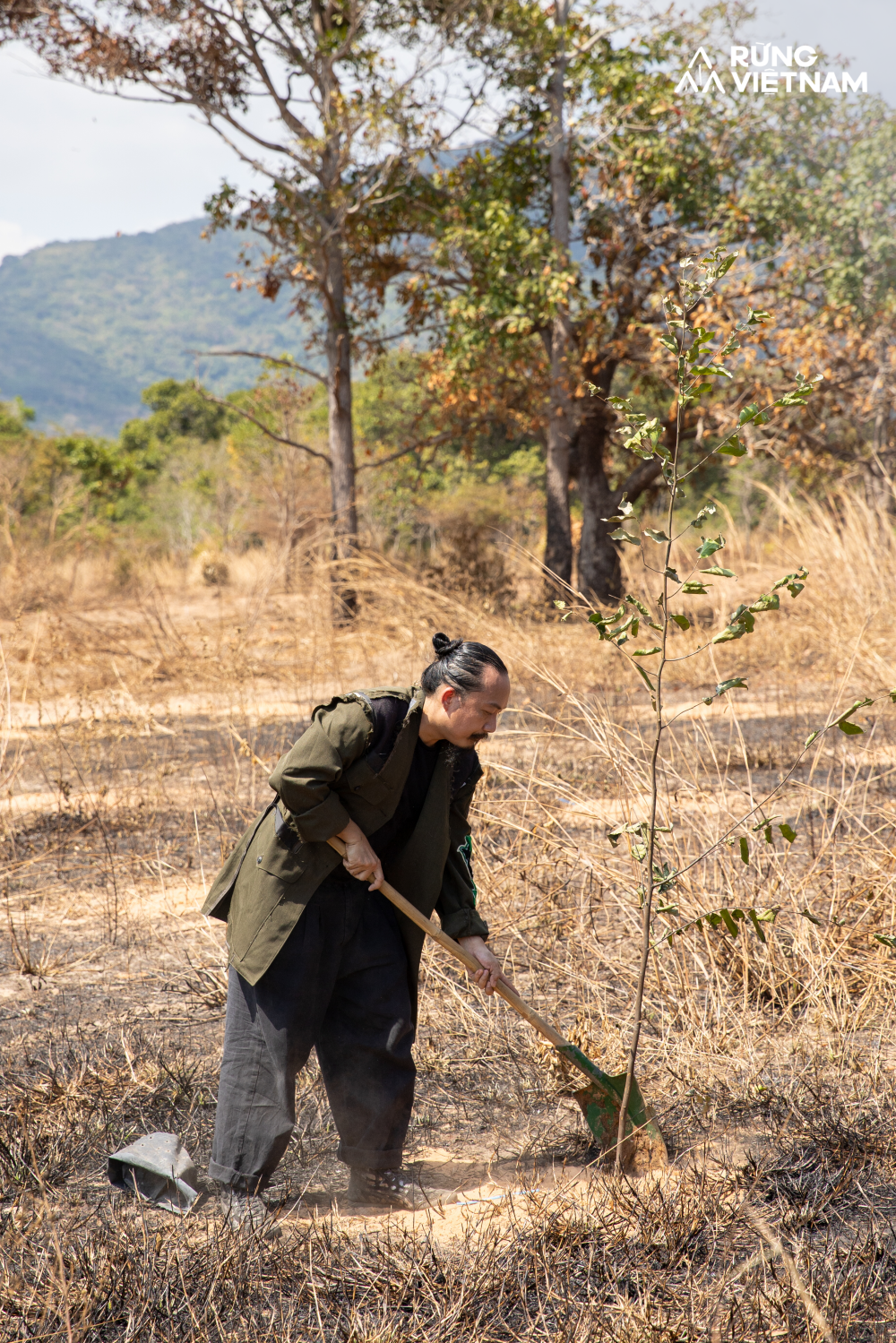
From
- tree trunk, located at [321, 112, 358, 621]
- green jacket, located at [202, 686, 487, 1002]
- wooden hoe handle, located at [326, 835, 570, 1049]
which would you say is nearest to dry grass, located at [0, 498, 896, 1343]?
wooden hoe handle, located at [326, 835, 570, 1049]

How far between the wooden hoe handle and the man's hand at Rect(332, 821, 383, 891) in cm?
2

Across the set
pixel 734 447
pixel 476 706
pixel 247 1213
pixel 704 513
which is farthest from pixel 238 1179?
pixel 734 447

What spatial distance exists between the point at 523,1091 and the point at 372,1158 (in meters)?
Answer: 0.57

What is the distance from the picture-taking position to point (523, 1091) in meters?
2.86

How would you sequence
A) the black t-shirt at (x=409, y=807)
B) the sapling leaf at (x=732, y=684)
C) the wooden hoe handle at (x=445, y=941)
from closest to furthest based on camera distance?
the sapling leaf at (x=732, y=684) → the wooden hoe handle at (x=445, y=941) → the black t-shirt at (x=409, y=807)

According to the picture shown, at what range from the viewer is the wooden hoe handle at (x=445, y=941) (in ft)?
7.51

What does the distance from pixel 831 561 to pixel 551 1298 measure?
5680mm

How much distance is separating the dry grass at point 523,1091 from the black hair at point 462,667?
33.9 inches

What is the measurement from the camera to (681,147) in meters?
10.8

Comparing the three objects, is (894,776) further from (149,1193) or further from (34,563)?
(34,563)

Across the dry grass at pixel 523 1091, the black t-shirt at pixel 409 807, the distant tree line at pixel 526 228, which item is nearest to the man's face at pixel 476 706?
the black t-shirt at pixel 409 807

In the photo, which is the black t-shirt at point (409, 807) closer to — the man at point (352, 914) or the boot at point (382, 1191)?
the man at point (352, 914)

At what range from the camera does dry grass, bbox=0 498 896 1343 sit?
198cm

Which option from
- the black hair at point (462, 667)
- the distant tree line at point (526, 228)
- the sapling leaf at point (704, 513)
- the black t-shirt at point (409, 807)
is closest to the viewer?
the sapling leaf at point (704, 513)
